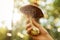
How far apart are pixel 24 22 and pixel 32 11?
0.45ft

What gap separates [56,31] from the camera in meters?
1.45

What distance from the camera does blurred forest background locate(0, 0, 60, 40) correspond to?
1452 millimetres

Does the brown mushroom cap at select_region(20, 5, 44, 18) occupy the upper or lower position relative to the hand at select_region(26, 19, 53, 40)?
upper

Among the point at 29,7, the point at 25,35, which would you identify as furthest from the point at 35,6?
the point at 25,35

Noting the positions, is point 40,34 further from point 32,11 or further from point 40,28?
point 32,11

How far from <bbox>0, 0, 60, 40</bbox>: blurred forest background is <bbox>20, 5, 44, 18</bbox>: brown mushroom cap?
0.11 feet

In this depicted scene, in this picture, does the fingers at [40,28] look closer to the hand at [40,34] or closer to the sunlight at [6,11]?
the hand at [40,34]

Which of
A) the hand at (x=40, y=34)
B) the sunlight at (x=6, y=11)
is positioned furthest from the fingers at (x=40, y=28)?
the sunlight at (x=6, y=11)

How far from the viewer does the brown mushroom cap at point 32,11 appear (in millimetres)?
1479

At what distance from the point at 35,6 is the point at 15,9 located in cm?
20

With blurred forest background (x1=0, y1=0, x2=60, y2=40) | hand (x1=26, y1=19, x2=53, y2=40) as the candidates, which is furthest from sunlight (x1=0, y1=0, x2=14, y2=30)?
hand (x1=26, y1=19, x2=53, y2=40)

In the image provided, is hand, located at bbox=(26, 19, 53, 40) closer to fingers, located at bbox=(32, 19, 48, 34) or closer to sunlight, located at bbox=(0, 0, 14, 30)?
fingers, located at bbox=(32, 19, 48, 34)

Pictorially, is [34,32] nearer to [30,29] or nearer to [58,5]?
[30,29]

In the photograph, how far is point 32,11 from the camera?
150 cm
